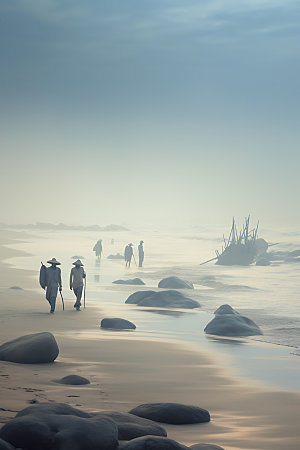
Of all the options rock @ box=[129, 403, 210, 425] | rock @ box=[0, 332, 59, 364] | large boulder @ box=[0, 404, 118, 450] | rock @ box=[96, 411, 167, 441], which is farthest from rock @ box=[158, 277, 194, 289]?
large boulder @ box=[0, 404, 118, 450]

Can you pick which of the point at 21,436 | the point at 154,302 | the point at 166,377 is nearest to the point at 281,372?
the point at 166,377

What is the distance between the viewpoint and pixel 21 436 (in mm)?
6180

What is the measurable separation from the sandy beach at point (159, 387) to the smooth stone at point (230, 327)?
216cm

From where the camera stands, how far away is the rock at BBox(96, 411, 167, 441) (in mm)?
6957

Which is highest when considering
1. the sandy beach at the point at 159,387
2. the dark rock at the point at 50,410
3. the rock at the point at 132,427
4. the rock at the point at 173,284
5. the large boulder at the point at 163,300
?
the rock at the point at 173,284

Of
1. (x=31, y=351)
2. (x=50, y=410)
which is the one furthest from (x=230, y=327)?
(x=50, y=410)

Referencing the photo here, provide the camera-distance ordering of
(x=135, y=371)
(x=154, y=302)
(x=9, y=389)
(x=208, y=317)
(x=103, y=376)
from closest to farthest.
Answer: (x=9, y=389), (x=103, y=376), (x=135, y=371), (x=208, y=317), (x=154, y=302)

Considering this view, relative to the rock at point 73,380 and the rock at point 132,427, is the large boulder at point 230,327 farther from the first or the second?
the rock at point 132,427

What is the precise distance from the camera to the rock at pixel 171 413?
27.1ft

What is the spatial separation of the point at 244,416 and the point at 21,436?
3735mm

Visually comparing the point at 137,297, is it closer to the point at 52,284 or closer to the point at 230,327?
the point at 52,284

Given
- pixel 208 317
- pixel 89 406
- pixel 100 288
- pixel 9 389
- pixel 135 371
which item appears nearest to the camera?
pixel 89 406

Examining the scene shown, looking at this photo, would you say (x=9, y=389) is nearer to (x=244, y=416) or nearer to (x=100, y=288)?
(x=244, y=416)

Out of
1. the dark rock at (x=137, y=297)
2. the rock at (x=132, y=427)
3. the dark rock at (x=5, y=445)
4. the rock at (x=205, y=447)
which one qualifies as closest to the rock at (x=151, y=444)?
the rock at (x=205, y=447)
